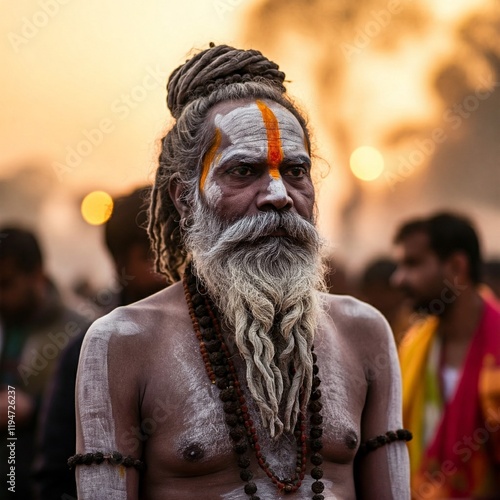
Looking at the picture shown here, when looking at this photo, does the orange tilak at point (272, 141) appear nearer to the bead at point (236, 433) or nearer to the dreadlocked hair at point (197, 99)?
the dreadlocked hair at point (197, 99)

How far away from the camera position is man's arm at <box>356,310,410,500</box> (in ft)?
11.6

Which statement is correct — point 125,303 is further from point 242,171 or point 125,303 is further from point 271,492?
point 271,492

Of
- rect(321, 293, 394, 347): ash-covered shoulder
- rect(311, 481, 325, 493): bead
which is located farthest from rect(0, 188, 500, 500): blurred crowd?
rect(311, 481, 325, 493): bead

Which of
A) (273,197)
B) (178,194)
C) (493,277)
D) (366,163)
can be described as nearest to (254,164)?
(273,197)

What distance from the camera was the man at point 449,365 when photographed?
6133mm

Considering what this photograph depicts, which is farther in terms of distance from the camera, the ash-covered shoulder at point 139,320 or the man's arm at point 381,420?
the man's arm at point 381,420

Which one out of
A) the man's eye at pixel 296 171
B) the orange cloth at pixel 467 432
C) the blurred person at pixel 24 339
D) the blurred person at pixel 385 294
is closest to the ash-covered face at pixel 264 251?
the man's eye at pixel 296 171

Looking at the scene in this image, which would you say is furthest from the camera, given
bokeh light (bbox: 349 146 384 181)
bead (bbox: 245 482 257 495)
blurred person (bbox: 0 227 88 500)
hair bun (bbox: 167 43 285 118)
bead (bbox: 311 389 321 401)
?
bokeh light (bbox: 349 146 384 181)

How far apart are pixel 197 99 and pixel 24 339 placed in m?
2.45

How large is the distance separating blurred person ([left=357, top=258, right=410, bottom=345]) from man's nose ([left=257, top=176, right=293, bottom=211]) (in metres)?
5.05

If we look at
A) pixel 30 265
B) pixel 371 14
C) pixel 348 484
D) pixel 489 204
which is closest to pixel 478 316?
pixel 30 265

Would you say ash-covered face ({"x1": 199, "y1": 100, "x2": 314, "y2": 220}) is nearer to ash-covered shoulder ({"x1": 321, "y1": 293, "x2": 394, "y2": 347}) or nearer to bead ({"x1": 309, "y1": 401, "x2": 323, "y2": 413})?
ash-covered shoulder ({"x1": 321, "y1": 293, "x2": 394, "y2": 347})

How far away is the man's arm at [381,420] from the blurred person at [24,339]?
1907 millimetres

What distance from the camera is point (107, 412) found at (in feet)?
10.7
